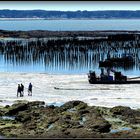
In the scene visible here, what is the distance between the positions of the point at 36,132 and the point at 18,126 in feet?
5.39

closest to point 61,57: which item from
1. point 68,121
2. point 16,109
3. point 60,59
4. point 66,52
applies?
point 60,59

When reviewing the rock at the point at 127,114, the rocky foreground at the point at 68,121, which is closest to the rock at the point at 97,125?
the rocky foreground at the point at 68,121

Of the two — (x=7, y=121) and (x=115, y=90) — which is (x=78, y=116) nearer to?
(x=7, y=121)

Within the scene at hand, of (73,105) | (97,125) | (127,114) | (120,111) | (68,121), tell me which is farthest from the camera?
(73,105)

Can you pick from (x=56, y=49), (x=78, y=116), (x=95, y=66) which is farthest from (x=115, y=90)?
(x=56, y=49)

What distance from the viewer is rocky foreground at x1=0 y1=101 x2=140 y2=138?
1543 cm

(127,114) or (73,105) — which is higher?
(73,105)

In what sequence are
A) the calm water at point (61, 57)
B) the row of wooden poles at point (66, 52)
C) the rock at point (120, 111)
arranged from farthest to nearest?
1. the row of wooden poles at point (66, 52)
2. the calm water at point (61, 57)
3. the rock at point (120, 111)

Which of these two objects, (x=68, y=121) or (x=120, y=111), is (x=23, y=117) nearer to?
(x=68, y=121)

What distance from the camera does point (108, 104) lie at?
23.9m

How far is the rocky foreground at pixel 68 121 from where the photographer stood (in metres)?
15.4

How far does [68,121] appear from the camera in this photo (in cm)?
1791

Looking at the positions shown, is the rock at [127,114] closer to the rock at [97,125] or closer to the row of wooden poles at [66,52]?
the rock at [97,125]

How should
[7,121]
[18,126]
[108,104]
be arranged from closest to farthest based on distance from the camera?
[18,126] → [7,121] → [108,104]
